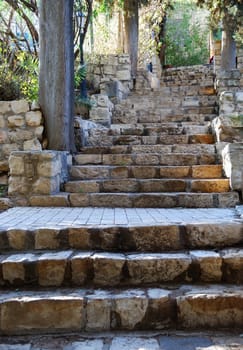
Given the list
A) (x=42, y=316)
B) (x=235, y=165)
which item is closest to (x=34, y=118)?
(x=235, y=165)

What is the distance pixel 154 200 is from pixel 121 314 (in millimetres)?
1552

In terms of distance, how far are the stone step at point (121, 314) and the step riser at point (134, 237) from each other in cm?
48

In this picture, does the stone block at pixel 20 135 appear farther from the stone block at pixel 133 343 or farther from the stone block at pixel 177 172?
the stone block at pixel 133 343

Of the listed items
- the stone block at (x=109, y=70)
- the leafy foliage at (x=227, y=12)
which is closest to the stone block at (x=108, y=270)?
the stone block at (x=109, y=70)

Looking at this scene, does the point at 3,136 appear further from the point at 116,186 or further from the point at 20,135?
Result: the point at 116,186

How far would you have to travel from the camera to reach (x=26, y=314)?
171 cm

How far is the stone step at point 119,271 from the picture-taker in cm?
194

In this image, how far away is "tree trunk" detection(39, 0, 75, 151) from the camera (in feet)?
12.5

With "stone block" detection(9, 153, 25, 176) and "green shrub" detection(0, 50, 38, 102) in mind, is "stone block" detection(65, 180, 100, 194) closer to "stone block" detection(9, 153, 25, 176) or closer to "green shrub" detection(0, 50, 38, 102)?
"stone block" detection(9, 153, 25, 176)

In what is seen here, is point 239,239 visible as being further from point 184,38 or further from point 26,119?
point 184,38

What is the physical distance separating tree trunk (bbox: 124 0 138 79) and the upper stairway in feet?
11.0

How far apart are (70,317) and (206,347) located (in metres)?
0.66

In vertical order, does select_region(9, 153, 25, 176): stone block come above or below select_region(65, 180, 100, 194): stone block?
above

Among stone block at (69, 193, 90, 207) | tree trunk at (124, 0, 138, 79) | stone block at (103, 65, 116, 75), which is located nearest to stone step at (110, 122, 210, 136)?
stone block at (69, 193, 90, 207)
